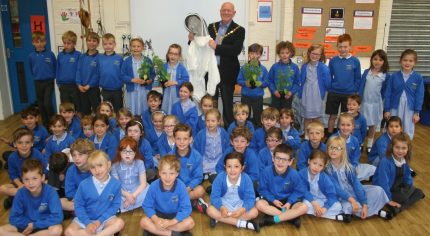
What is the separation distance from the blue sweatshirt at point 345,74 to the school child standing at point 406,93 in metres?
0.46

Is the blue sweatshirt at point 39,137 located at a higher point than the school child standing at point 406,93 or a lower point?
lower

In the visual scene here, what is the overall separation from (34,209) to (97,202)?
50 cm

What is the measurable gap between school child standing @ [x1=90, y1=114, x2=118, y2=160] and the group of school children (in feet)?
0.04

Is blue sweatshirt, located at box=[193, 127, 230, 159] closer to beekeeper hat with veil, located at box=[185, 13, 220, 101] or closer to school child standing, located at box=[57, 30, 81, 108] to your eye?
beekeeper hat with veil, located at box=[185, 13, 220, 101]

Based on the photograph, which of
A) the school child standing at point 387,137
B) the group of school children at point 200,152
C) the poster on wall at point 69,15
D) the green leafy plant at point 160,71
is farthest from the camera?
the poster on wall at point 69,15

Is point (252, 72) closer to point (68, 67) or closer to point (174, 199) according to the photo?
point (174, 199)

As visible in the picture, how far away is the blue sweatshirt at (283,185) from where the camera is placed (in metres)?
3.50

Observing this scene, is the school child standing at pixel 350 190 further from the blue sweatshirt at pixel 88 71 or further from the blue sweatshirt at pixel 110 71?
the blue sweatshirt at pixel 88 71

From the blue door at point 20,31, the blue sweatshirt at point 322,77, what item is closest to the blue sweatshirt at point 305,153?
the blue sweatshirt at point 322,77

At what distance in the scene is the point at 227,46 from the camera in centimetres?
493

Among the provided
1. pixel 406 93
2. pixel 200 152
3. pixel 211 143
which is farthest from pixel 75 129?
pixel 406 93

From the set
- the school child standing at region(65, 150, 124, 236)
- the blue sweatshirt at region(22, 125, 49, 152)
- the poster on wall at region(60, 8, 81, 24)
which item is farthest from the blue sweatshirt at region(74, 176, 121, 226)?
the poster on wall at region(60, 8, 81, 24)

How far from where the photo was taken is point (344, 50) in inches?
199

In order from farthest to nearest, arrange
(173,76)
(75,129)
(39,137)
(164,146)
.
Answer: (173,76) < (75,129) < (39,137) < (164,146)
